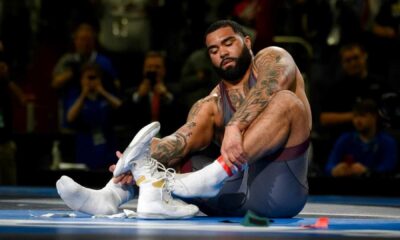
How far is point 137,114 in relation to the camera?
28.8 ft

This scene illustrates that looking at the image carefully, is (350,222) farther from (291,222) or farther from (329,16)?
(329,16)

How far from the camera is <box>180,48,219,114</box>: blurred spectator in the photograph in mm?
8750

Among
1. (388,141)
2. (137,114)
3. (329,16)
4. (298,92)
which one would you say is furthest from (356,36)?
(298,92)

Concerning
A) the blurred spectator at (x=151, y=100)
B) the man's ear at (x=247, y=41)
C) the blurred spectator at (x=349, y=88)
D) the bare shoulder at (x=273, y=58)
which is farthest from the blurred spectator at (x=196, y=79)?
the bare shoulder at (x=273, y=58)

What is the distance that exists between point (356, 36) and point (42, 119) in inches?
111

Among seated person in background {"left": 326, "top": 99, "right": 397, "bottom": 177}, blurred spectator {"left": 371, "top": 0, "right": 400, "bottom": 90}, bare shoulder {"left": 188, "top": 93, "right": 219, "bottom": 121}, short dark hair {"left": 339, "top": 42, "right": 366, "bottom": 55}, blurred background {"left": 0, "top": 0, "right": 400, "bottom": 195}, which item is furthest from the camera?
blurred spectator {"left": 371, "top": 0, "right": 400, "bottom": 90}

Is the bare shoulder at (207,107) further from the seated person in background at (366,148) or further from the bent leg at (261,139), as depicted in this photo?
the seated person in background at (366,148)

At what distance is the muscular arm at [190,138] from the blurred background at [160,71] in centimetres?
326

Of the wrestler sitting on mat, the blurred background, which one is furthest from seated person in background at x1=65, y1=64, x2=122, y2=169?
the wrestler sitting on mat

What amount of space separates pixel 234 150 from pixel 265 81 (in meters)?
0.45

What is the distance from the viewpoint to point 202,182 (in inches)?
182

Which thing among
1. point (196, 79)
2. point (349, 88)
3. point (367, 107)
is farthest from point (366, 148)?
point (196, 79)

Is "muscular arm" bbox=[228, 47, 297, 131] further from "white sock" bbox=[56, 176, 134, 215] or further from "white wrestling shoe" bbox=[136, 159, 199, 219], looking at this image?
"white sock" bbox=[56, 176, 134, 215]

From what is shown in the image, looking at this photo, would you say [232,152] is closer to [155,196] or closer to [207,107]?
[155,196]
